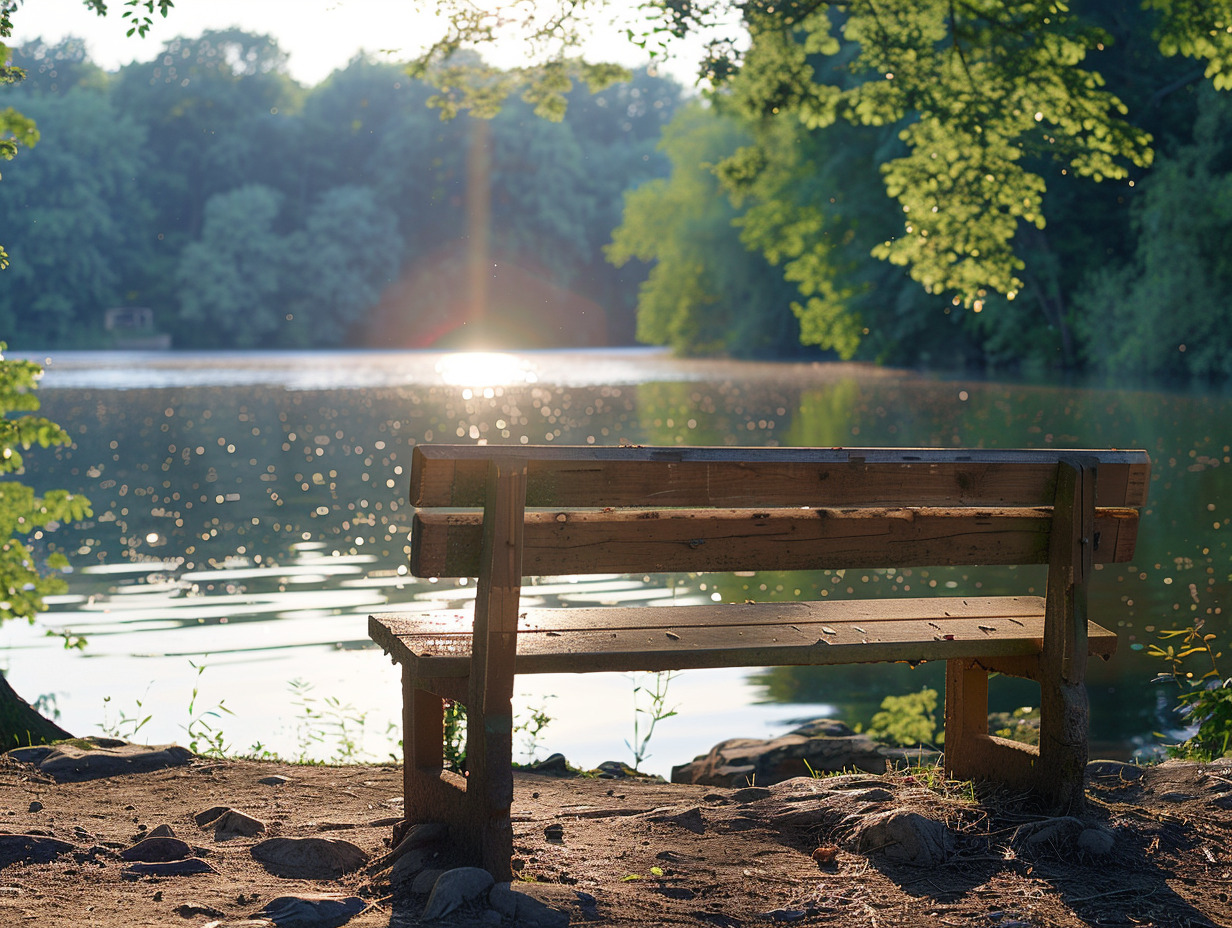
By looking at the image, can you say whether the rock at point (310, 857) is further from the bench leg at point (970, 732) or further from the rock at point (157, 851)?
the bench leg at point (970, 732)

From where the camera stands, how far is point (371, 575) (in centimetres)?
1124

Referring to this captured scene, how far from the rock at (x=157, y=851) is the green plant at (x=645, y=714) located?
2.88 metres

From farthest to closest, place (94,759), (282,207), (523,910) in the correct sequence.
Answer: (282,207), (94,759), (523,910)

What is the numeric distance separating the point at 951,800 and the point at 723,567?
114cm

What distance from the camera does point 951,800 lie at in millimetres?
4391

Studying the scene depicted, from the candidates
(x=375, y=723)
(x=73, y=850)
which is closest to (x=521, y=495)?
(x=73, y=850)

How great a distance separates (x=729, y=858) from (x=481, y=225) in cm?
8454

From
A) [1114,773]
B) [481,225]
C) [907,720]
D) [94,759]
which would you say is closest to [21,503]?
[94,759]

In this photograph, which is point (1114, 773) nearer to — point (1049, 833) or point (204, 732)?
point (1049, 833)

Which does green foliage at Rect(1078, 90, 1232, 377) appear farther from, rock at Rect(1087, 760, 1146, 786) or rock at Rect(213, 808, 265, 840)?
rock at Rect(213, 808, 265, 840)

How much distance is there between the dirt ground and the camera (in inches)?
140

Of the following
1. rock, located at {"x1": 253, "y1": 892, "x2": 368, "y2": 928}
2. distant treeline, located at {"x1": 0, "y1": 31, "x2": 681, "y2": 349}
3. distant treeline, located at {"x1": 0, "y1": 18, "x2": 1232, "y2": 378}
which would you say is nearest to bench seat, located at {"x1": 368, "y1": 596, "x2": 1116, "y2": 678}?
rock, located at {"x1": 253, "y1": 892, "x2": 368, "y2": 928}

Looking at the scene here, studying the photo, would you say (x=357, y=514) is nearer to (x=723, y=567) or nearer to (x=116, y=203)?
(x=723, y=567)

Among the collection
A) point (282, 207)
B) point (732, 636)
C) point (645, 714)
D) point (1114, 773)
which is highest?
point (282, 207)
